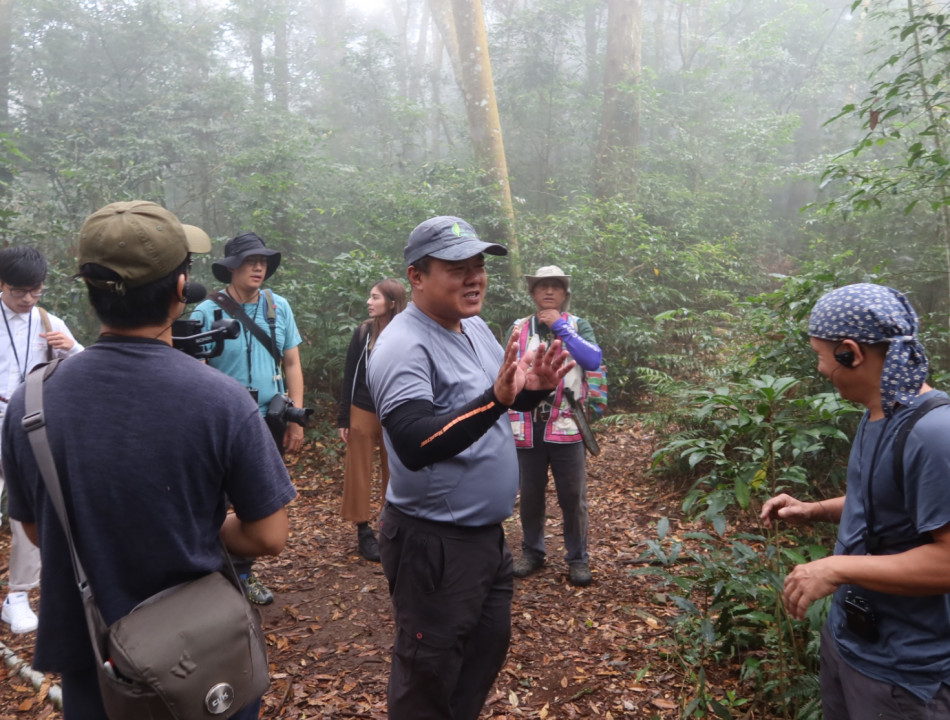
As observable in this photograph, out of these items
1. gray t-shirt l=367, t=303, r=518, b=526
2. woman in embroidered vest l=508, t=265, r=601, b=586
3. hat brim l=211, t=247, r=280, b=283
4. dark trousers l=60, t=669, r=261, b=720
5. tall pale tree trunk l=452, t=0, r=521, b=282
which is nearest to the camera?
dark trousers l=60, t=669, r=261, b=720

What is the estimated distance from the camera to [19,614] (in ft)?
13.7

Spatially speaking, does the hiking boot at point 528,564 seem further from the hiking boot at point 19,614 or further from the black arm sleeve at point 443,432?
the hiking boot at point 19,614

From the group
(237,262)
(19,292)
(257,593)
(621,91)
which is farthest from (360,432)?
(621,91)

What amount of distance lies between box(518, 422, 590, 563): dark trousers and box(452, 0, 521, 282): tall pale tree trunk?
7417mm

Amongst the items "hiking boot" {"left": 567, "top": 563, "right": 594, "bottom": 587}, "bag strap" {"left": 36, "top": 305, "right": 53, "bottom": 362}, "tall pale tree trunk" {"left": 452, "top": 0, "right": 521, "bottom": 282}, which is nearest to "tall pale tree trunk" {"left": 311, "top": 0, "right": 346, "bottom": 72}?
"tall pale tree trunk" {"left": 452, "top": 0, "right": 521, "bottom": 282}

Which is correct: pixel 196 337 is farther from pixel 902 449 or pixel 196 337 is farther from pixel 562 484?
pixel 562 484

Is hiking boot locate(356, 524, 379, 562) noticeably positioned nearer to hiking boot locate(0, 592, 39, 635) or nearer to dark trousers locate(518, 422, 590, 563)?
dark trousers locate(518, 422, 590, 563)

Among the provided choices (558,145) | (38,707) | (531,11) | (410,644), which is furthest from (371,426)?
(531,11)

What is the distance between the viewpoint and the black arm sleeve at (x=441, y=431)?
201cm

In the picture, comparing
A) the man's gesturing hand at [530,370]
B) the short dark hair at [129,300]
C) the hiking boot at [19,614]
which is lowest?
the hiking boot at [19,614]

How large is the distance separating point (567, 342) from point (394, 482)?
6.67ft

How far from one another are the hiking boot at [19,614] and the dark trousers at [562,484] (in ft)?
11.3

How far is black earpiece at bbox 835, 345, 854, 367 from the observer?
183cm

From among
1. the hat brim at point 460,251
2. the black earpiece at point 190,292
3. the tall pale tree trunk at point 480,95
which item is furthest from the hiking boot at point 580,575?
the tall pale tree trunk at point 480,95
